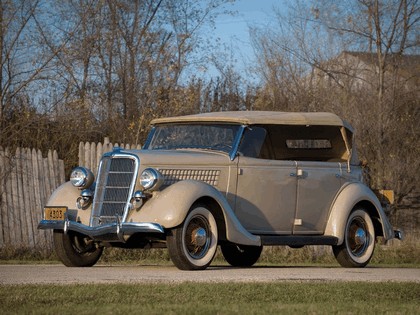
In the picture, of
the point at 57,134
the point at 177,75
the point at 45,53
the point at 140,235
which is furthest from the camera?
the point at 177,75

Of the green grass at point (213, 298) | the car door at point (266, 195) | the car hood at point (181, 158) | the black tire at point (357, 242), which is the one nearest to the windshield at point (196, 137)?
the car hood at point (181, 158)

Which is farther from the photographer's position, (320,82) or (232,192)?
(320,82)

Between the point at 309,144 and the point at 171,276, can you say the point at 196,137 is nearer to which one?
the point at 309,144

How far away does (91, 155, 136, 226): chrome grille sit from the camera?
11258mm

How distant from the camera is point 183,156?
1177 cm

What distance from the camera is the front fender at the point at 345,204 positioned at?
1283cm

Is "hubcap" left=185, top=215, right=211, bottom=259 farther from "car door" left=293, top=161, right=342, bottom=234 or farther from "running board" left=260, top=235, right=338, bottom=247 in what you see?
"car door" left=293, top=161, right=342, bottom=234

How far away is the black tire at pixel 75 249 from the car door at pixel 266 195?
1830 millimetres

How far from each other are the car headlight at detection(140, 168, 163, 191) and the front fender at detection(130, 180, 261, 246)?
11cm

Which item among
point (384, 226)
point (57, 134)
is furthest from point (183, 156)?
point (57, 134)

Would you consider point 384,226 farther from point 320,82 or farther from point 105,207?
point 320,82

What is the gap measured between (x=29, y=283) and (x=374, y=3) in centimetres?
1710

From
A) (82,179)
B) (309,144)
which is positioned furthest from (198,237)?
(309,144)

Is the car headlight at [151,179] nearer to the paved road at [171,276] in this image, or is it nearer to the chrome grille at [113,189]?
the chrome grille at [113,189]
